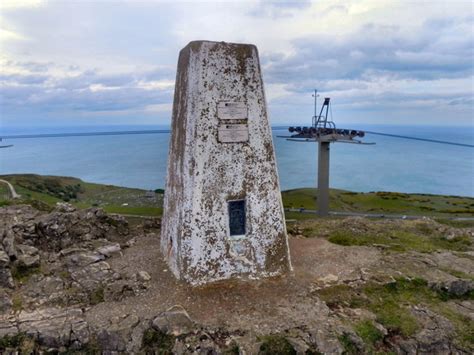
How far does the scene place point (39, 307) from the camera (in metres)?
9.02

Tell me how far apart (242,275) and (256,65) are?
18.5 feet

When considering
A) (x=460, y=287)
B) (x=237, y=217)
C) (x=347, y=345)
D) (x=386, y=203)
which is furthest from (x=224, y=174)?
(x=386, y=203)

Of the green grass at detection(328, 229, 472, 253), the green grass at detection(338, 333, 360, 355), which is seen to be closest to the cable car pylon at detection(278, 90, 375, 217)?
the green grass at detection(328, 229, 472, 253)

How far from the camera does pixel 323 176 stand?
25.7m

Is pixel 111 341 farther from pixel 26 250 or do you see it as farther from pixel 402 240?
pixel 402 240

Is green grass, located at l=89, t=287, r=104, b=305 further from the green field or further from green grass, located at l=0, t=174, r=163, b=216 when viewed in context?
green grass, located at l=0, t=174, r=163, b=216

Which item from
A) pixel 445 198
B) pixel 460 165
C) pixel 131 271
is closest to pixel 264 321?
pixel 131 271

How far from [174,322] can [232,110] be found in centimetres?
536

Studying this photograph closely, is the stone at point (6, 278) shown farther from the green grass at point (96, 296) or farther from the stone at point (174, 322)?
the stone at point (174, 322)

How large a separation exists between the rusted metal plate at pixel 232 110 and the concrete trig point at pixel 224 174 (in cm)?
3

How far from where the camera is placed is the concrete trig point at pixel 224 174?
9.43 metres

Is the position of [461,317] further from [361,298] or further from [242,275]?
[242,275]

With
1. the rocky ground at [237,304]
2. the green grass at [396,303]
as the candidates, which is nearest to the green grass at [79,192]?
the rocky ground at [237,304]

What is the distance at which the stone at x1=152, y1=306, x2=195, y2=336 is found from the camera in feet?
26.5
